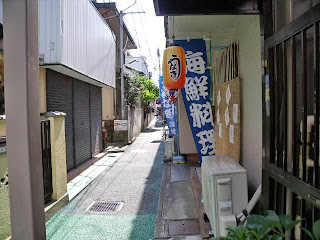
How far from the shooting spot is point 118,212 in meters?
6.53

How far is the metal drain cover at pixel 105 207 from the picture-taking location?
668 cm

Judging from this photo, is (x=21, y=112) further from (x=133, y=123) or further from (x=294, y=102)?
(x=133, y=123)

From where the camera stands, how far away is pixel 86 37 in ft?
32.4

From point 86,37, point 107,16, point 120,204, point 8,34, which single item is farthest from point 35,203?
point 107,16

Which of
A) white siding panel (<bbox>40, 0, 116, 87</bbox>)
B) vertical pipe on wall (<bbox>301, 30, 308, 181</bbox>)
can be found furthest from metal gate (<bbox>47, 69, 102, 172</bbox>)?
vertical pipe on wall (<bbox>301, 30, 308, 181</bbox>)

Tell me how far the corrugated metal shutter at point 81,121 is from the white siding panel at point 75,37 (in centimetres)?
88

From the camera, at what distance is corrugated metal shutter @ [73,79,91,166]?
1055cm

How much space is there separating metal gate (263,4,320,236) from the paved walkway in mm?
3485

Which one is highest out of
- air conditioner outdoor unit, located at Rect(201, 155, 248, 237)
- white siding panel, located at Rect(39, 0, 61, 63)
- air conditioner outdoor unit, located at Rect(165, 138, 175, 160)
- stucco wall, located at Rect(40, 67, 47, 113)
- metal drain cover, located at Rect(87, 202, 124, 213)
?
white siding panel, located at Rect(39, 0, 61, 63)

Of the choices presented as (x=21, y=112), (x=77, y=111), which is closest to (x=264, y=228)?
(x=21, y=112)

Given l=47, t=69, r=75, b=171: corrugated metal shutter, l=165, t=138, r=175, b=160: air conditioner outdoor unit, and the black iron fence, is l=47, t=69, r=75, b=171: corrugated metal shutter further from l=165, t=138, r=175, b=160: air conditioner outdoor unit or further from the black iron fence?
l=165, t=138, r=175, b=160: air conditioner outdoor unit

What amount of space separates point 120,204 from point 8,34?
600 cm

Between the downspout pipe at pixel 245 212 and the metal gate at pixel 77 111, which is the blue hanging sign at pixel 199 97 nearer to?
the downspout pipe at pixel 245 212

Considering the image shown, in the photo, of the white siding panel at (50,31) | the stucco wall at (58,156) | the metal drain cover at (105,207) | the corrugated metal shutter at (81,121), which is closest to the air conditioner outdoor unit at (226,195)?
the metal drain cover at (105,207)
